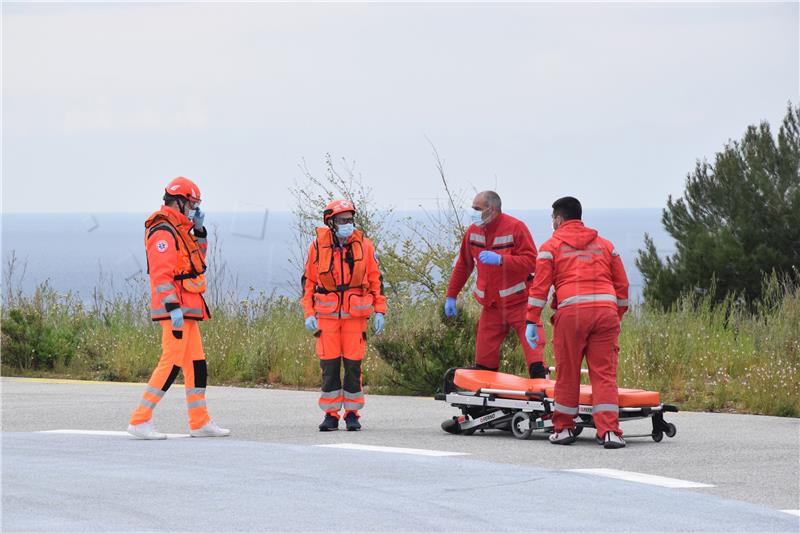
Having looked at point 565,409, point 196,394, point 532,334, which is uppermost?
point 532,334

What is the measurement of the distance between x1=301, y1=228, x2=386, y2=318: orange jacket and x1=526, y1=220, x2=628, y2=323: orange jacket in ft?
5.01

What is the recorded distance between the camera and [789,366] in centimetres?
1430

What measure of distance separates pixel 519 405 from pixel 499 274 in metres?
1.39

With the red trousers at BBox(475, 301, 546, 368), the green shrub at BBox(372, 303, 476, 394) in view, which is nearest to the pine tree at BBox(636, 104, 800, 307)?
the green shrub at BBox(372, 303, 476, 394)

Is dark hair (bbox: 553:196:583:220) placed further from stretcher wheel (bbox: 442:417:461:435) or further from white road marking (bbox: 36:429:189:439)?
white road marking (bbox: 36:429:189:439)

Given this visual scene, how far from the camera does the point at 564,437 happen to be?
36.4 feet

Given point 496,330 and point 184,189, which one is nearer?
point 184,189

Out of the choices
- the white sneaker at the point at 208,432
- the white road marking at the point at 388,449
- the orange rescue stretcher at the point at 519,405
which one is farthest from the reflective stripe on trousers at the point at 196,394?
the orange rescue stretcher at the point at 519,405

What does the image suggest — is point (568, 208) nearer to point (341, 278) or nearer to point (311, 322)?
point (341, 278)

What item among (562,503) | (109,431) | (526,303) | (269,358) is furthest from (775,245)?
(562,503)

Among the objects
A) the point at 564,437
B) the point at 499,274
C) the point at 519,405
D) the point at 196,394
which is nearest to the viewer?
the point at 564,437

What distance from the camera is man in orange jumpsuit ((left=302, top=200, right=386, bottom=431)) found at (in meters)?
12.1

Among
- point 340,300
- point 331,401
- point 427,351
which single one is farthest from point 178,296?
point 427,351

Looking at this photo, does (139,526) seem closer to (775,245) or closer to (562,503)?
(562,503)
